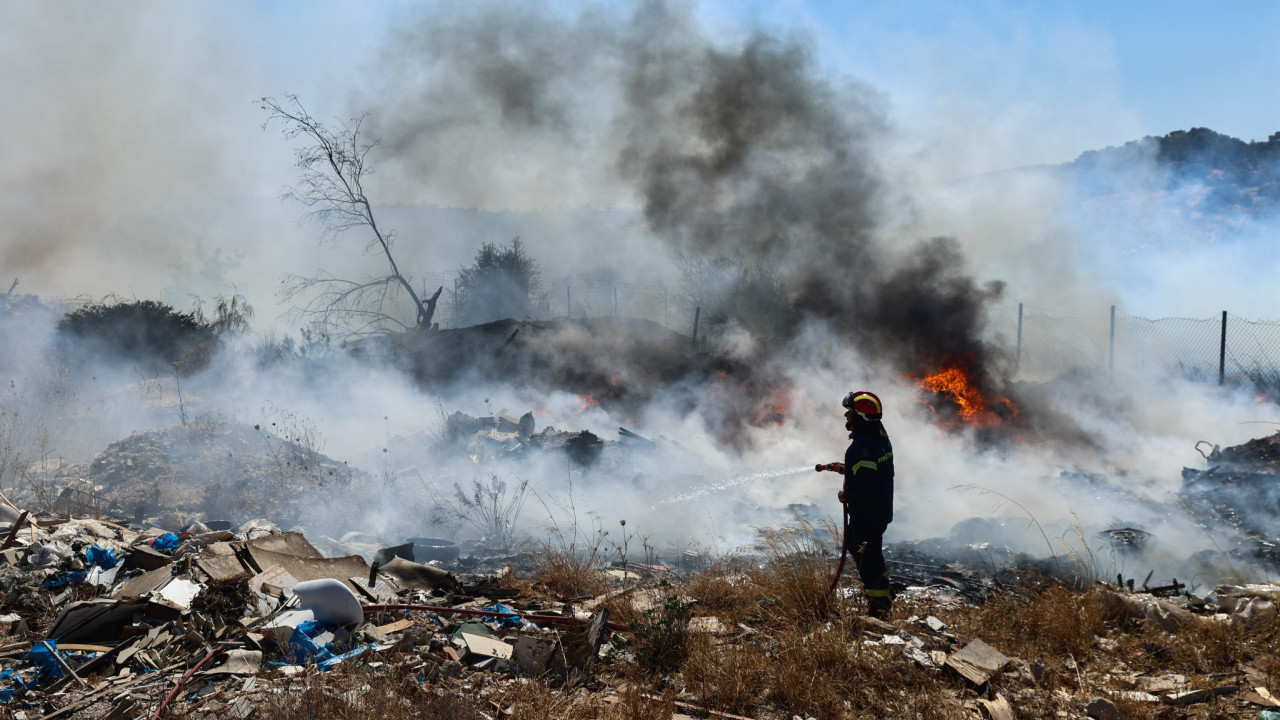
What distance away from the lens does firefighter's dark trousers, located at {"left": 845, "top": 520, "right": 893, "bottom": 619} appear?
532cm

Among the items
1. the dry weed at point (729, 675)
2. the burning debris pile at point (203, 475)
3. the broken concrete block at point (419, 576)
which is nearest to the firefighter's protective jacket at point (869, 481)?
the dry weed at point (729, 675)

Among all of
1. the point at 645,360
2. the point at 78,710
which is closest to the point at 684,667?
the point at 78,710

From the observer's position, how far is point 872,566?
5.43m

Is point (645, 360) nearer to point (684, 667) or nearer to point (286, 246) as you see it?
point (684, 667)

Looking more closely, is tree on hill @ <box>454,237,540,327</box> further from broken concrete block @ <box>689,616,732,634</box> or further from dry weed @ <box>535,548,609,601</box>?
broken concrete block @ <box>689,616,732,634</box>

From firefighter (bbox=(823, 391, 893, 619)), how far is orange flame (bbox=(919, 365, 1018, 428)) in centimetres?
955

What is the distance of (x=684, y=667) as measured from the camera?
14.0 feet

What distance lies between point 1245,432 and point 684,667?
13.7 m

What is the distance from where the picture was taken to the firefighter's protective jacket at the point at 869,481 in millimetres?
5414

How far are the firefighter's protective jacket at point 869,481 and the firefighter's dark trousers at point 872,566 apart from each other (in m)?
0.06

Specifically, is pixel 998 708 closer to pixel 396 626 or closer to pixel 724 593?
pixel 724 593

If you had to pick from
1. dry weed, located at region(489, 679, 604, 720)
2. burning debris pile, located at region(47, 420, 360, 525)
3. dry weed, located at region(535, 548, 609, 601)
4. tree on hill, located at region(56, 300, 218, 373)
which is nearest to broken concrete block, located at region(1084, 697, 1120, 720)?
dry weed, located at region(489, 679, 604, 720)

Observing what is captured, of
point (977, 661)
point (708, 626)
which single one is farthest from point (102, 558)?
point (977, 661)

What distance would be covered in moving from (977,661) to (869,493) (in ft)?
4.82
